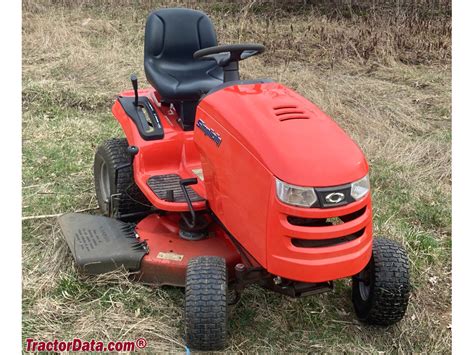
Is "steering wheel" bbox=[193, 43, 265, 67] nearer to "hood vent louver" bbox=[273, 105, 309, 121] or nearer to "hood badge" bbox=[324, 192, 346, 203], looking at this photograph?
"hood vent louver" bbox=[273, 105, 309, 121]

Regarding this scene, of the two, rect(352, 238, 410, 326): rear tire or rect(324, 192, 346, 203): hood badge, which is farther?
rect(352, 238, 410, 326): rear tire

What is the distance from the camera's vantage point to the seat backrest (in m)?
3.18

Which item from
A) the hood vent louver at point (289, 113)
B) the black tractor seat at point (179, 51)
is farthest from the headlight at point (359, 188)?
the black tractor seat at point (179, 51)

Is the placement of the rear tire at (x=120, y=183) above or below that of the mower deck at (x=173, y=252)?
above

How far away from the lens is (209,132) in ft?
7.91

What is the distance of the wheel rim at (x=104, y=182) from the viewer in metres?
3.35

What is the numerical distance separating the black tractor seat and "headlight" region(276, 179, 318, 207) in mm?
1229

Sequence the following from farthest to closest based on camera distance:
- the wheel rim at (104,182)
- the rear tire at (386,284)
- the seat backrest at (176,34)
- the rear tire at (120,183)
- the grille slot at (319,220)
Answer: the wheel rim at (104,182) → the seat backrest at (176,34) → the rear tire at (120,183) → the rear tire at (386,284) → the grille slot at (319,220)

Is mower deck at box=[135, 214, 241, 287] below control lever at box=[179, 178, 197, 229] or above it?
below

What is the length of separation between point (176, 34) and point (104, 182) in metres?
1.00

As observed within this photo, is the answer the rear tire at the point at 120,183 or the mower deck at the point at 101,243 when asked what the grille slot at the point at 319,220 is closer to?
the mower deck at the point at 101,243

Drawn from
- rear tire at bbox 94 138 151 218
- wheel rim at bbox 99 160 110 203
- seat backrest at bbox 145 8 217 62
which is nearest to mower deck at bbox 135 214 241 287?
rear tire at bbox 94 138 151 218

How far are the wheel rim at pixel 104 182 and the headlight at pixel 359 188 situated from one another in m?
1.78

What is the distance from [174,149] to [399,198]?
1.58 meters
